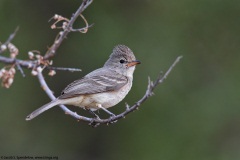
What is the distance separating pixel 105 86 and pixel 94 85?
0.47 feet

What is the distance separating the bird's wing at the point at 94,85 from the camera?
5.88m

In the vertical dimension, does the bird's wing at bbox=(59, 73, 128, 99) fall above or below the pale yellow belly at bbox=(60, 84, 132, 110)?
above

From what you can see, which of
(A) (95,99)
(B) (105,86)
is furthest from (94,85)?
(A) (95,99)

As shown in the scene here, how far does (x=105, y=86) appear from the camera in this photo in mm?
6316

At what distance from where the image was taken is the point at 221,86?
1047 centimetres

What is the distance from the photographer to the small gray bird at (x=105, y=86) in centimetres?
589

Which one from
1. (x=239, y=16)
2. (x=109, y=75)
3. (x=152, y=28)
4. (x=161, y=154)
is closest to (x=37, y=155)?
(x=161, y=154)

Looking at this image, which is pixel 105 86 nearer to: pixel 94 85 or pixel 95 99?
pixel 94 85

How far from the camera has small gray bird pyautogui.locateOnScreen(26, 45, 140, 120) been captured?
589 centimetres

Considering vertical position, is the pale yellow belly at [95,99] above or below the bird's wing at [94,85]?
below

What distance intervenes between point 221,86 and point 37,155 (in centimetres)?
386

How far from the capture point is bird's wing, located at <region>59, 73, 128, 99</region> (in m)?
5.88

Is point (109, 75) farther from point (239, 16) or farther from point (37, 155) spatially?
point (239, 16)

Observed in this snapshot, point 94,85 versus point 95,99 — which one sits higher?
point 94,85
